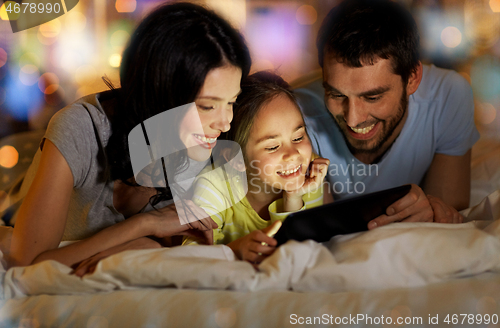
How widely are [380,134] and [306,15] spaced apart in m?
0.36

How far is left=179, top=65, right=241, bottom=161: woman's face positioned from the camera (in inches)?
25.2

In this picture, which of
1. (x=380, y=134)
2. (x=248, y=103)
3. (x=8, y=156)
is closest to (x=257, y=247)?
(x=248, y=103)

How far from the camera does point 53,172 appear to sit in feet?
2.06

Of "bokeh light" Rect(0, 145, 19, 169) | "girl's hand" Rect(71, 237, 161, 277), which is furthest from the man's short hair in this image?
"bokeh light" Rect(0, 145, 19, 169)

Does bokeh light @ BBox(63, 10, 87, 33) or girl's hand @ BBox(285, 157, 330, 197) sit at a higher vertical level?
bokeh light @ BBox(63, 10, 87, 33)

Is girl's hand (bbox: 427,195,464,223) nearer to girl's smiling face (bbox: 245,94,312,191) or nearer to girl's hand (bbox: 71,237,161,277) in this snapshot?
girl's smiling face (bbox: 245,94,312,191)

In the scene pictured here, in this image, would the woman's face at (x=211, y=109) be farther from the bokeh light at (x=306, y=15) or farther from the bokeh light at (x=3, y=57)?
the bokeh light at (x=3, y=57)

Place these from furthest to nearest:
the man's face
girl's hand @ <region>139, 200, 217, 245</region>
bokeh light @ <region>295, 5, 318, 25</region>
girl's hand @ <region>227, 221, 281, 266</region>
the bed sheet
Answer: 1. bokeh light @ <region>295, 5, 318, 25</region>
2. the man's face
3. girl's hand @ <region>139, 200, 217, 245</region>
4. girl's hand @ <region>227, 221, 281, 266</region>
5. the bed sheet

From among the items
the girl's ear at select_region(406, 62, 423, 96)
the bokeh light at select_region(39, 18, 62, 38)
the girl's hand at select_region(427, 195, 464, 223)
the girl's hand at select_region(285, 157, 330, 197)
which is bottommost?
the girl's hand at select_region(427, 195, 464, 223)

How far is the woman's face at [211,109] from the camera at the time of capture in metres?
0.64

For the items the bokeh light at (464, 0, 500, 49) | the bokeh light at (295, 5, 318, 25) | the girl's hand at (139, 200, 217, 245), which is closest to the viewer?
the girl's hand at (139, 200, 217, 245)

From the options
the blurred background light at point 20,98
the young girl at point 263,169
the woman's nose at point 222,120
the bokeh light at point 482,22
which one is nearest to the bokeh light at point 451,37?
the bokeh light at point 482,22

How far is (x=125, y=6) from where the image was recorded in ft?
2.57

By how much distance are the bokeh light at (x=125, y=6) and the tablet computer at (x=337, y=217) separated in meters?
0.58
